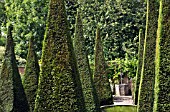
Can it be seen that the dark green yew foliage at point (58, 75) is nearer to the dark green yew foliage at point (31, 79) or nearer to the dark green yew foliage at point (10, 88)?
the dark green yew foliage at point (10, 88)

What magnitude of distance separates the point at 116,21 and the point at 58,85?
3049cm

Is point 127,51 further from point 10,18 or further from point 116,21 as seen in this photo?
point 10,18

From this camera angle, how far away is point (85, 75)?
12375 mm

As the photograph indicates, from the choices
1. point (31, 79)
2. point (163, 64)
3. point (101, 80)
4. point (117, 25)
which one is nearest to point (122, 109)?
point (101, 80)

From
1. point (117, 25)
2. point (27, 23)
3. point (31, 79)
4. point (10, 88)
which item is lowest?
point (117, 25)

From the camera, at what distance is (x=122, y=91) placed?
29234mm

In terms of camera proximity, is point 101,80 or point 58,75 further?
point 101,80

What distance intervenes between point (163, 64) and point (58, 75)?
2408 mm

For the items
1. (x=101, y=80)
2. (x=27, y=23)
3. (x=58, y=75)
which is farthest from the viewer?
(x=27, y=23)

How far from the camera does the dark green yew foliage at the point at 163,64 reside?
740cm

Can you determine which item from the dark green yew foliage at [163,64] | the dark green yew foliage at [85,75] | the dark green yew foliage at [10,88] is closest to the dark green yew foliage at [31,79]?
the dark green yew foliage at [10,88]

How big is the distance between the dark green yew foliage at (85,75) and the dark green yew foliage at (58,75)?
142 inches

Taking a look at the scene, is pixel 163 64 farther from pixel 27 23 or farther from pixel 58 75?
pixel 27 23

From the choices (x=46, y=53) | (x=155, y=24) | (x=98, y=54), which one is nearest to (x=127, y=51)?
(x=98, y=54)
